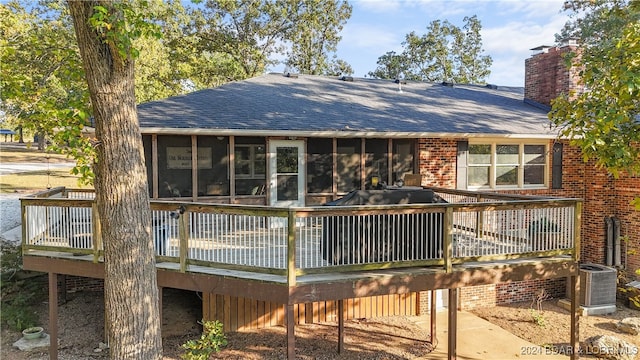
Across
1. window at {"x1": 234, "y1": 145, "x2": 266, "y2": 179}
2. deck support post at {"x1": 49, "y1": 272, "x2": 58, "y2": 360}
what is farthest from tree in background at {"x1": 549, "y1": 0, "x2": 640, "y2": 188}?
deck support post at {"x1": 49, "y1": 272, "x2": 58, "y2": 360}

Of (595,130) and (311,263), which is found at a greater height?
(595,130)

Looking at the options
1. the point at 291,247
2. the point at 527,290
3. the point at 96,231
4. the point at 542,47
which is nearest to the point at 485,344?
the point at 527,290

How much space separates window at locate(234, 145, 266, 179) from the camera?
9.02 meters

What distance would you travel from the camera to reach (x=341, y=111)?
10297 millimetres

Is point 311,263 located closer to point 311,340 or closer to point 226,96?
point 311,340

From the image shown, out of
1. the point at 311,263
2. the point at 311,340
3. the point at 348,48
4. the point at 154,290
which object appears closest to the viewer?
A: the point at 154,290

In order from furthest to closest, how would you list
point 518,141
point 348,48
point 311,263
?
point 348,48
point 518,141
point 311,263

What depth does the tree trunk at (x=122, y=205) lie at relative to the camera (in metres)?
4.66

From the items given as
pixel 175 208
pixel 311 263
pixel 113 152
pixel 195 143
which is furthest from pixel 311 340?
pixel 113 152

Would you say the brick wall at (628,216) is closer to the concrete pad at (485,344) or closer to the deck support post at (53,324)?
the concrete pad at (485,344)

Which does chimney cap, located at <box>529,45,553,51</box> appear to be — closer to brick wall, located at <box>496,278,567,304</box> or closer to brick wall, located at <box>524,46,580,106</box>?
brick wall, located at <box>524,46,580,106</box>

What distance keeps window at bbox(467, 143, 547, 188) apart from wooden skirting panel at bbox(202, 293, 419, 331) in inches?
133

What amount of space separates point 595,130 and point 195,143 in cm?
674

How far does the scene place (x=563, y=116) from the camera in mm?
5191
